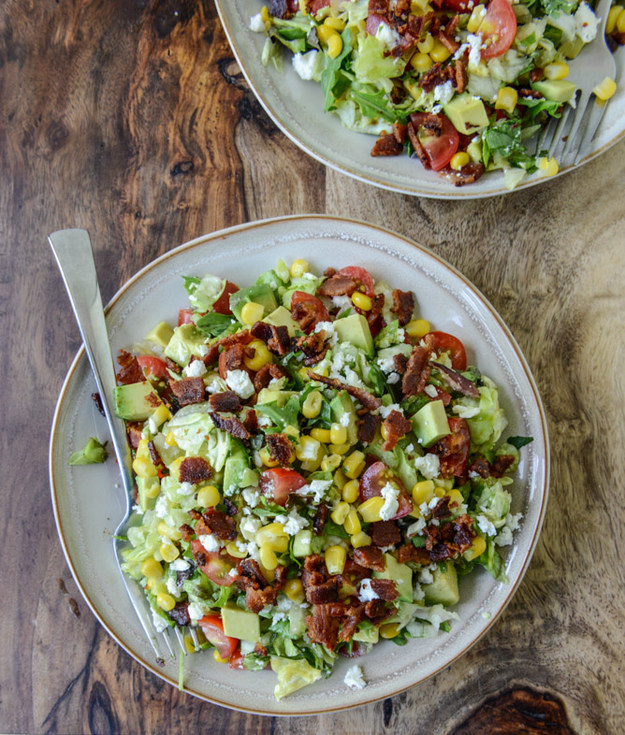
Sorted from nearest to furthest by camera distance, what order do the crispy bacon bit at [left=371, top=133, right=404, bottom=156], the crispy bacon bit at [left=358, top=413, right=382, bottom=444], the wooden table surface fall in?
the crispy bacon bit at [left=358, top=413, right=382, bottom=444], the crispy bacon bit at [left=371, top=133, right=404, bottom=156], the wooden table surface

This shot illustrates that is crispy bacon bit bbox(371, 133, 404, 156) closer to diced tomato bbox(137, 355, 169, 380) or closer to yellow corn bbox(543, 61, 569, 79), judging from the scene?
yellow corn bbox(543, 61, 569, 79)

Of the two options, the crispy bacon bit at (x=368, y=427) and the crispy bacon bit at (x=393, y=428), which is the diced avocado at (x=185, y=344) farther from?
the crispy bacon bit at (x=393, y=428)

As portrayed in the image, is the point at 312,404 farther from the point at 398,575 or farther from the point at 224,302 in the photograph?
the point at 398,575

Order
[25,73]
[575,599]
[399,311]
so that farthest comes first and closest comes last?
[25,73]
[575,599]
[399,311]

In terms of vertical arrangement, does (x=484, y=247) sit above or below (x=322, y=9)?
below

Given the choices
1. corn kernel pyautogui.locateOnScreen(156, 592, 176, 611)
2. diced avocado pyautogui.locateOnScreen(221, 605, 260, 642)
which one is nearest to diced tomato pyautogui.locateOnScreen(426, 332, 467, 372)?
diced avocado pyautogui.locateOnScreen(221, 605, 260, 642)

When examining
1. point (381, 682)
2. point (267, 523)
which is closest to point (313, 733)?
point (381, 682)

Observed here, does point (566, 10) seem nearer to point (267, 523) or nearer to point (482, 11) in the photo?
point (482, 11)
